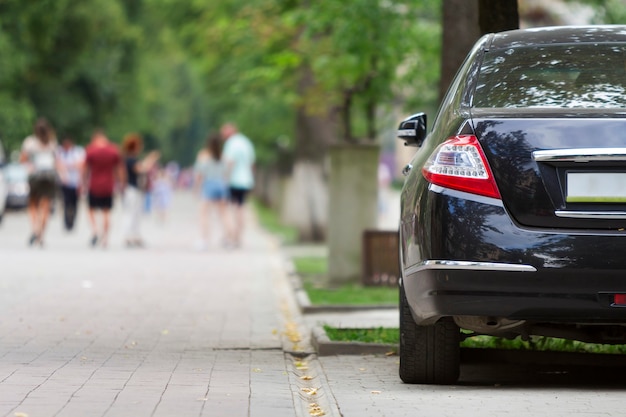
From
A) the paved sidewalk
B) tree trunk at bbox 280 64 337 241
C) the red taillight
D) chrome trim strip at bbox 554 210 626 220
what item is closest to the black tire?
the paved sidewalk

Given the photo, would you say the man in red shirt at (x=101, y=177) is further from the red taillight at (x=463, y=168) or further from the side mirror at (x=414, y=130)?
the red taillight at (x=463, y=168)

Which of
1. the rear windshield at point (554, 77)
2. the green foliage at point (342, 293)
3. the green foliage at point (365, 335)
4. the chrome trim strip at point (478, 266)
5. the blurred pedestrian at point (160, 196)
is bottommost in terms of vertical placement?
the blurred pedestrian at point (160, 196)

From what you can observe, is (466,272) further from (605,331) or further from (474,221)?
(605,331)

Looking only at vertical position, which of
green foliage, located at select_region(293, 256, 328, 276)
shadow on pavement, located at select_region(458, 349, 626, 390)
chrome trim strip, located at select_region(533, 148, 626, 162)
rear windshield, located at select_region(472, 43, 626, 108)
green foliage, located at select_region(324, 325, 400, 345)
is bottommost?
green foliage, located at select_region(293, 256, 328, 276)

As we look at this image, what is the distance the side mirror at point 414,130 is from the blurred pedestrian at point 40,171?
1665 cm

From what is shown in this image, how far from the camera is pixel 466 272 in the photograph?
21.7 ft

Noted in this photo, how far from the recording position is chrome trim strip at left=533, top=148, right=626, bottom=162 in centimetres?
657

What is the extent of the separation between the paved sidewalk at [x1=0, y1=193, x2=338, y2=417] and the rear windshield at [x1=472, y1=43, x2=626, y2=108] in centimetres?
176

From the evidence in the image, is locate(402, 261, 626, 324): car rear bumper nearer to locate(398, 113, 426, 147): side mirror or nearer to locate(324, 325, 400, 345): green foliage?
locate(398, 113, 426, 147): side mirror

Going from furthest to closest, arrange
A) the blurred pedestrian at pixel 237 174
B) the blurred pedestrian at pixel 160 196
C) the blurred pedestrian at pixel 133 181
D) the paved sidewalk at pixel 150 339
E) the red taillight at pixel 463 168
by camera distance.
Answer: the blurred pedestrian at pixel 160 196 → the blurred pedestrian at pixel 133 181 → the blurred pedestrian at pixel 237 174 → the paved sidewalk at pixel 150 339 → the red taillight at pixel 463 168

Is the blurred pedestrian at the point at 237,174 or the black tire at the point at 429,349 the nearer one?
the black tire at the point at 429,349

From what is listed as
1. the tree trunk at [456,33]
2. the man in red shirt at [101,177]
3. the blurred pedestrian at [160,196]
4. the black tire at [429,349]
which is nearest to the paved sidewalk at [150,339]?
the black tire at [429,349]

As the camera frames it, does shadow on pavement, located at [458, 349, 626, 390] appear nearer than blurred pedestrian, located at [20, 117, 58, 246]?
Yes

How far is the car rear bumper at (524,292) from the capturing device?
6.50 meters
